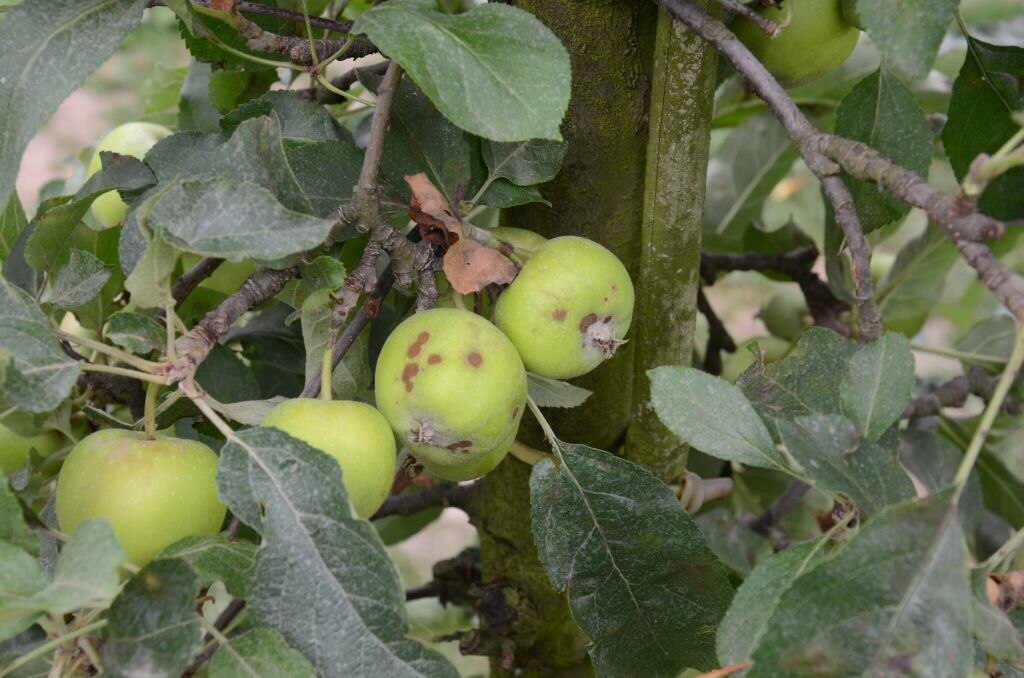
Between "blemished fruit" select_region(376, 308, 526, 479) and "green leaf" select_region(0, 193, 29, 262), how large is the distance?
0.47 metres

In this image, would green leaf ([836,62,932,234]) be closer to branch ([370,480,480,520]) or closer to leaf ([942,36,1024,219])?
leaf ([942,36,1024,219])

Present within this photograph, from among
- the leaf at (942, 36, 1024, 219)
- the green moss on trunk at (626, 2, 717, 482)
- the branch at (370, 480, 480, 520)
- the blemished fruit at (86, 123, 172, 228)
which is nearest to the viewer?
the green moss on trunk at (626, 2, 717, 482)

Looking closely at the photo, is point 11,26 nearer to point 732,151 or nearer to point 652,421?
point 652,421

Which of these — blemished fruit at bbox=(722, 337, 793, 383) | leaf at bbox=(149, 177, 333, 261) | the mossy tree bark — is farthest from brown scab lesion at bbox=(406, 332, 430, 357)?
blemished fruit at bbox=(722, 337, 793, 383)

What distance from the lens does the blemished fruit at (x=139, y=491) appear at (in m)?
0.61

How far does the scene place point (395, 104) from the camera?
0.75 metres

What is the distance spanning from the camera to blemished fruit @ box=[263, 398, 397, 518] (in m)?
0.61

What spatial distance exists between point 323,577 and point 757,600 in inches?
10.1

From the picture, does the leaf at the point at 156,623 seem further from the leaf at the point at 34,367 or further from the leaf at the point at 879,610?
the leaf at the point at 879,610

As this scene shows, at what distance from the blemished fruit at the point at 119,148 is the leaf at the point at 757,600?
68cm

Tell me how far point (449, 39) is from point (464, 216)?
16 cm

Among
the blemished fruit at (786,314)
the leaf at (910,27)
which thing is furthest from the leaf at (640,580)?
the blemished fruit at (786,314)

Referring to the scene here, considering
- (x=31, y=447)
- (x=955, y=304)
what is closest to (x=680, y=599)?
(x=31, y=447)

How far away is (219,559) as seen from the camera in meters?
0.60
